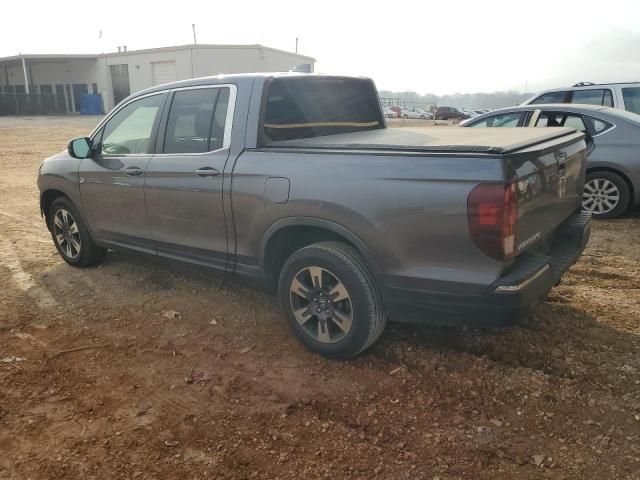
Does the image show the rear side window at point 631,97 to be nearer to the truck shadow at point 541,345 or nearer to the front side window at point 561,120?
the front side window at point 561,120

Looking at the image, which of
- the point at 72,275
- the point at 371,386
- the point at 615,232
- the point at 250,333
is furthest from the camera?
the point at 615,232

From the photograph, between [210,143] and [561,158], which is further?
[210,143]

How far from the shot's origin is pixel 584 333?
376 centimetres

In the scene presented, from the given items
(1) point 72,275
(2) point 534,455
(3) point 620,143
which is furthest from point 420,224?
(3) point 620,143

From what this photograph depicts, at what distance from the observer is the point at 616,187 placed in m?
6.73

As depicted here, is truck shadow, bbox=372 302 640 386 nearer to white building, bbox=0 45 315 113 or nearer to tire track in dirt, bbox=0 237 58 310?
tire track in dirt, bbox=0 237 58 310

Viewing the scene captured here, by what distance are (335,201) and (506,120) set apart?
5333 millimetres

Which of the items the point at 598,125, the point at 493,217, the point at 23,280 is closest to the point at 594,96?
the point at 598,125

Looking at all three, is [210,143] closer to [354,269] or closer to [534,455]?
[354,269]

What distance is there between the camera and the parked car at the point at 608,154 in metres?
6.59

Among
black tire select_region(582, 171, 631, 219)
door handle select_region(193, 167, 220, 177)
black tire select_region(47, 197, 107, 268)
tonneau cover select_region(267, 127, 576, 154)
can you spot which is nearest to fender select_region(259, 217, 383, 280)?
tonneau cover select_region(267, 127, 576, 154)

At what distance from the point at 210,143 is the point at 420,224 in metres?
1.85

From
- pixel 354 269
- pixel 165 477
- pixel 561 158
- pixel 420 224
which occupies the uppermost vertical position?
pixel 561 158

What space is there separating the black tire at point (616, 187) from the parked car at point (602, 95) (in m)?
2.27
